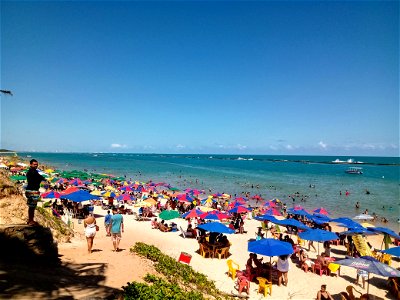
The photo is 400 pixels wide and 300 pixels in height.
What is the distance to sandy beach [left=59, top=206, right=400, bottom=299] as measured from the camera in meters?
7.67

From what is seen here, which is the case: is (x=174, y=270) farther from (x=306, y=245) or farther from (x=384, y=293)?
(x=306, y=245)

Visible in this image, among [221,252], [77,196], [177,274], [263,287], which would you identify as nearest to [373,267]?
[263,287]

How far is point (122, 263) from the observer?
8031 mm

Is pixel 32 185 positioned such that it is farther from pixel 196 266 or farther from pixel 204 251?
pixel 204 251

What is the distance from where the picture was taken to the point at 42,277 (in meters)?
5.57

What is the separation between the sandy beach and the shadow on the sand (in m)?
0.46

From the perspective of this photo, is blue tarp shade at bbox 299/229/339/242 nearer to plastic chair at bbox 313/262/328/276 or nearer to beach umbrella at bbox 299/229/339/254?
beach umbrella at bbox 299/229/339/254

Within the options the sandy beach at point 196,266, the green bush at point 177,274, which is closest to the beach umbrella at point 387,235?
the sandy beach at point 196,266

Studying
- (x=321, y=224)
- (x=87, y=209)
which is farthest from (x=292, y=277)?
(x=87, y=209)

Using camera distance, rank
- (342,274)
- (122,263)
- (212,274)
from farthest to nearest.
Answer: (342,274) < (212,274) < (122,263)

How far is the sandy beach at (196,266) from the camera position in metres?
7.67

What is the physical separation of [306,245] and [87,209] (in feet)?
46.9

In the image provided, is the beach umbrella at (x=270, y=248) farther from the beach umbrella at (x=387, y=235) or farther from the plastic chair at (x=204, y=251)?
the beach umbrella at (x=387, y=235)

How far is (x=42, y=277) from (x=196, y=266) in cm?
701
